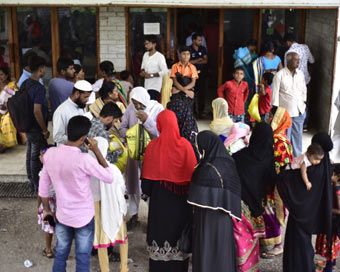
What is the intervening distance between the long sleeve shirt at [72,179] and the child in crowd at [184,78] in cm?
399

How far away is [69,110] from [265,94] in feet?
12.1

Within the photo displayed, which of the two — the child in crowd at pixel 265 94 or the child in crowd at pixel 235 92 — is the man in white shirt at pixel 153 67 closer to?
the child in crowd at pixel 235 92

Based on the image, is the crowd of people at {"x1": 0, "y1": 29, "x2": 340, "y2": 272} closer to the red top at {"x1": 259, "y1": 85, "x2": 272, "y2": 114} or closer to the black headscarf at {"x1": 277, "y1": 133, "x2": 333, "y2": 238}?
the black headscarf at {"x1": 277, "y1": 133, "x2": 333, "y2": 238}

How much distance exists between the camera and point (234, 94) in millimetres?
8555

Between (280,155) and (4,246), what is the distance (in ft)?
10.9

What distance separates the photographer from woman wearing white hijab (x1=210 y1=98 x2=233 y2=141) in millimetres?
6324

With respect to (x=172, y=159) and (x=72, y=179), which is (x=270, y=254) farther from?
(x=72, y=179)

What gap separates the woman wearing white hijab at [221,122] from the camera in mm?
6324

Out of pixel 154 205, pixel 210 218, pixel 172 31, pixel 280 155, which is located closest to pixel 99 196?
pixel 154 205

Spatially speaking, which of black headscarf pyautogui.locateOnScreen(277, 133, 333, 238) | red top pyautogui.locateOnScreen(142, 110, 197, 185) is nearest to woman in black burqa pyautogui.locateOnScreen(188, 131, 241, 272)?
red top pyautogui.locateOnScreen(142, 110, 197, 185)

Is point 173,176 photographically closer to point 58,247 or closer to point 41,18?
point 58,247

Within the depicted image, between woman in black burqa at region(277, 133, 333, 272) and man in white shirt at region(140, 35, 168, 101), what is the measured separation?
4.60 metres

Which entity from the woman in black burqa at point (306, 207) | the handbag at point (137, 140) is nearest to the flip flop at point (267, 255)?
the woman in black burqa at point (306, 207)

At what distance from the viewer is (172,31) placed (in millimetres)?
10227
